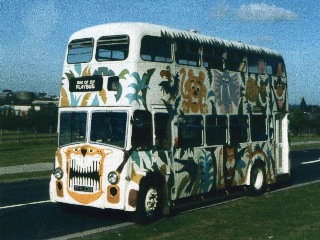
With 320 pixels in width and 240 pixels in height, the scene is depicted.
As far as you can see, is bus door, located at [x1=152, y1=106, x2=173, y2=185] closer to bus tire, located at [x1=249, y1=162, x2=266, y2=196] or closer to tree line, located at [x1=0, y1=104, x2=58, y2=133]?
bus tire, located at [x1=249, y1=162, x2=266, y2=196]

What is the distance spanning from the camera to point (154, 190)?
11.2 meters

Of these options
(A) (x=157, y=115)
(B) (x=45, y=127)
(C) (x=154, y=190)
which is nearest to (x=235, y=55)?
(A) (x=157, y=115)

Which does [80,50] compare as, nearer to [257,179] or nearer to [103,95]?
[103,95]

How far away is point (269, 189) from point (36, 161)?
13.6m

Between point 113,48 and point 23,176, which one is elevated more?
point 113,48

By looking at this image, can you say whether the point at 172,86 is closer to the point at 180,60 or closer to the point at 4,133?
the point at 180,60

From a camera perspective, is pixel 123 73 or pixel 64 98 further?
pixel 64 98

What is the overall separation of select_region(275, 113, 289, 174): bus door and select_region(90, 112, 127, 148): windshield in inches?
307

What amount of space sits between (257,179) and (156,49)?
6230mm

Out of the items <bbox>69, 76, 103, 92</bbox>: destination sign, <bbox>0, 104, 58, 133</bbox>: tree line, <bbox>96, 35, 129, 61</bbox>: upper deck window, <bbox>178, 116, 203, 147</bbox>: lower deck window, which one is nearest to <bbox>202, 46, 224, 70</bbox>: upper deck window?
<bbox>178, 116, 203, 147</bbox>: lower deck window

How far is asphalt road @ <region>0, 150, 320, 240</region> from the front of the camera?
398 inches

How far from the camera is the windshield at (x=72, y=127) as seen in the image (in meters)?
11.2

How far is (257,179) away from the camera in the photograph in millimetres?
15734

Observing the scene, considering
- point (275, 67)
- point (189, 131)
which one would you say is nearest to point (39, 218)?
point (189, 131)
